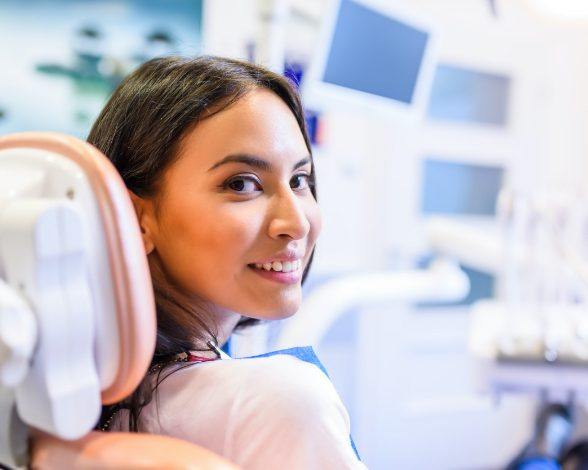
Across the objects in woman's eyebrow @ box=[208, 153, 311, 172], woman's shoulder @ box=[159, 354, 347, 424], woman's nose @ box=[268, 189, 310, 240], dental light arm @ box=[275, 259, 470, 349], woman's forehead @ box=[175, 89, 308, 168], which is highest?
woman's forehead @ box=[175, 89, 308, 168]

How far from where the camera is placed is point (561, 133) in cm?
311

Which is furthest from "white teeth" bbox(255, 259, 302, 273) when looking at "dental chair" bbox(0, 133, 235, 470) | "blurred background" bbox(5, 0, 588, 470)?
"blurred background" bbox(5, 0, 588, 470)

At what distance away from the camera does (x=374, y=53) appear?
1435 millimetres

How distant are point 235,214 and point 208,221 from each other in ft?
0.10

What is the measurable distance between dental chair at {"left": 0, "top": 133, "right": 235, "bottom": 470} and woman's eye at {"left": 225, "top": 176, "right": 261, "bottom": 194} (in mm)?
216

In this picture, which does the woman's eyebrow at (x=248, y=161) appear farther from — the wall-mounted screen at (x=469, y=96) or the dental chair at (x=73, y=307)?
the wall-mounted screen at (x=469, y=96)

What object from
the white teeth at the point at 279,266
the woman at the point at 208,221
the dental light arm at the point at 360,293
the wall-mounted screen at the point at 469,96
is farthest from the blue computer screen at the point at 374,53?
the wall-mounted screen at the point at 469,96

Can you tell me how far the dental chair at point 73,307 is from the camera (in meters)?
0.47

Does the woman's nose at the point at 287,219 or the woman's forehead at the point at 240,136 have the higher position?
the woman's forehead at the point at 240,136

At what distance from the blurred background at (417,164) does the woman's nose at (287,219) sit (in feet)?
3.52

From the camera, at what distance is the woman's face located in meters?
0.72

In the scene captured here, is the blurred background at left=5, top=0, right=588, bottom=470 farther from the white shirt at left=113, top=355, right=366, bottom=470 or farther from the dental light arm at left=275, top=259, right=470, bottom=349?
the white shirt at left=113, top=355, right=366, bottom=470

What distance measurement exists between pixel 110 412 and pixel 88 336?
25cm

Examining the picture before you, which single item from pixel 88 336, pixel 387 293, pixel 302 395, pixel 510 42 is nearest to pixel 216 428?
pixel 302 395
